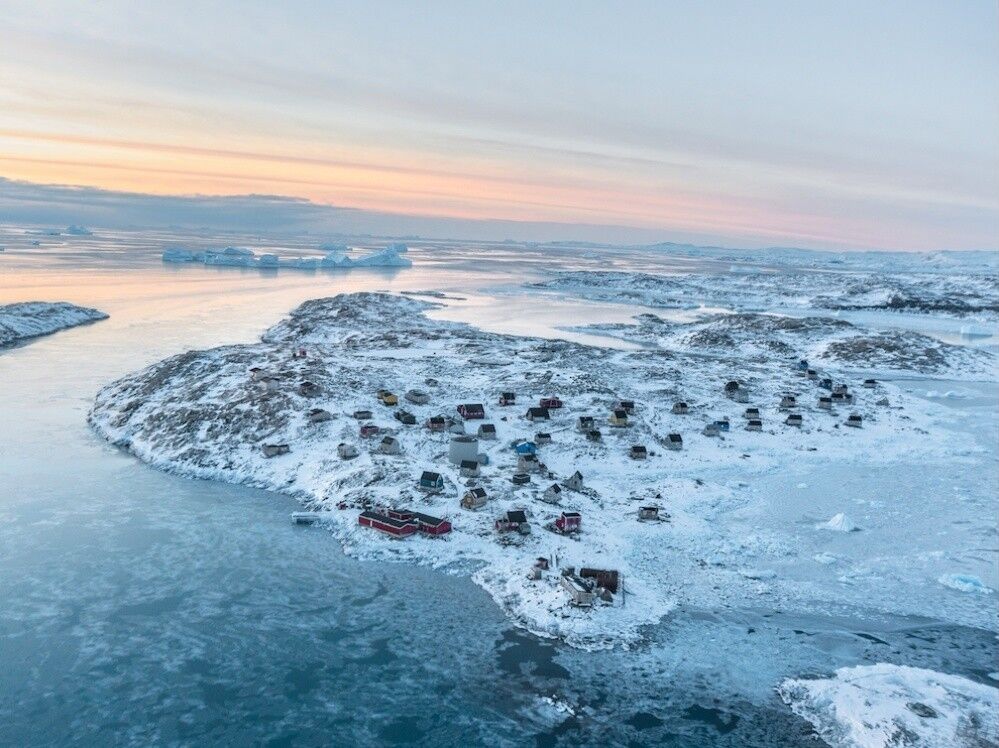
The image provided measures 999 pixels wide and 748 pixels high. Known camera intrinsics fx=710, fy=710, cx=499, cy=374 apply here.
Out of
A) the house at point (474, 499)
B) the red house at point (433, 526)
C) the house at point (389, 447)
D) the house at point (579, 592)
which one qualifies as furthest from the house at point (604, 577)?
the house at point (389, 447)

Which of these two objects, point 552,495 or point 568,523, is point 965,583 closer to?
point 568,523

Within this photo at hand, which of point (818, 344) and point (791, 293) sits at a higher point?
point (791, 293)

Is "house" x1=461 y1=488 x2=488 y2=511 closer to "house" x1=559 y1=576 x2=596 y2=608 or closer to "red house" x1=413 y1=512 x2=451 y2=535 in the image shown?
"red house" x1=413 y1=512 x2=451 y2=535

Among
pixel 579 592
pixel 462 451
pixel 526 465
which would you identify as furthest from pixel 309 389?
pixel 579 592

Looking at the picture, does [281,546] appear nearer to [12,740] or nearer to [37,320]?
[12,740]

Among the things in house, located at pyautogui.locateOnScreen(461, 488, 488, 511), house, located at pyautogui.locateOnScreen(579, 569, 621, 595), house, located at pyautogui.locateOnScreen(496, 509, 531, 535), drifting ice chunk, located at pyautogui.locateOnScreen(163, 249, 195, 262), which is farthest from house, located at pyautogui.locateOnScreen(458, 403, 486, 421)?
drifting ice chunk, located at pyautogui.locateOnScreen(163, 249, 195, 262)

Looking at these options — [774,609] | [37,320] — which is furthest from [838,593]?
[37,320]
